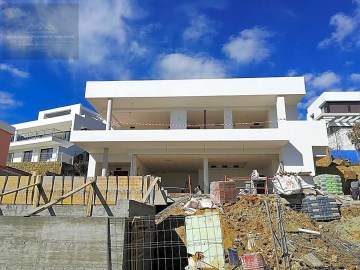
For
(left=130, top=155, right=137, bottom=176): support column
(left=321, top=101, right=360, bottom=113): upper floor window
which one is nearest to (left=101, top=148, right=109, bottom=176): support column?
(left=130, top=155, right=137, bottom=176): support column

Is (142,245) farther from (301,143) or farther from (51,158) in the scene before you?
(51,158)

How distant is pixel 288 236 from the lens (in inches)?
427

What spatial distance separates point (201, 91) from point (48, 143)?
22.9 meters

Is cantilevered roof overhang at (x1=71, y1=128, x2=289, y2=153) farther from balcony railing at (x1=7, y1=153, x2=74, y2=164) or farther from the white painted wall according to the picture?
balcony railing at (x1=7, y1=153, x2=74, y2=164)

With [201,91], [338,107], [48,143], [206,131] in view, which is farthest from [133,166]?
[338,107]

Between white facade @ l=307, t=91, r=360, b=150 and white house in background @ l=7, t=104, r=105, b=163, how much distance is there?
2797cm

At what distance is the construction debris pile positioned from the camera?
9.14 metres

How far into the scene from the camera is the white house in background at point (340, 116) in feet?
109

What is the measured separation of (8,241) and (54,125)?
122 feet

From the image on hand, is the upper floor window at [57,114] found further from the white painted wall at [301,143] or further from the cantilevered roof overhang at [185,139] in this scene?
the white painted wall at [301,143]

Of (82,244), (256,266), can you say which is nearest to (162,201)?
(256,266)

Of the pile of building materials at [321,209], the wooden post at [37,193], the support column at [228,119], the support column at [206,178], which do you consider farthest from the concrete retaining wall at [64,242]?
the support column at [228,119]

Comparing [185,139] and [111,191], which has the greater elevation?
[185,139]

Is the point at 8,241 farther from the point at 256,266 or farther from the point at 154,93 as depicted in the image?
the point at 154,93
